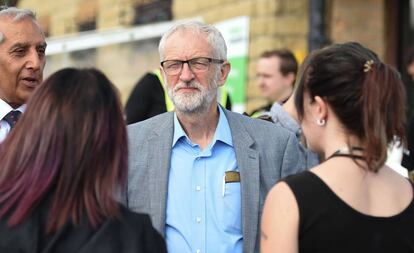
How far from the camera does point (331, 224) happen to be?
3.33m

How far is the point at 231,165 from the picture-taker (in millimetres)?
4426

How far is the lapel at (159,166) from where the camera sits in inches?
167

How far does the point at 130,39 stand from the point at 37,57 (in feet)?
15.3

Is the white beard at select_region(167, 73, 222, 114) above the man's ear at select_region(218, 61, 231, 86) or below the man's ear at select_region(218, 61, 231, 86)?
below

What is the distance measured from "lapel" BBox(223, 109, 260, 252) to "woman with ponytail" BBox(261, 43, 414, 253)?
71 cm

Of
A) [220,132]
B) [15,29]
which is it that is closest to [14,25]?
[15,29]

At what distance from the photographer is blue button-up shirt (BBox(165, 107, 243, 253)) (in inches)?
167

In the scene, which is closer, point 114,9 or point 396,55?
point 396,55

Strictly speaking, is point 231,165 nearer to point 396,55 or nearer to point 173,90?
point 173,90

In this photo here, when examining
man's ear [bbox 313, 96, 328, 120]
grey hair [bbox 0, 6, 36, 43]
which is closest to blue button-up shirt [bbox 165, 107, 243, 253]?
man's ear [bbox 313, 96, 328, 120]

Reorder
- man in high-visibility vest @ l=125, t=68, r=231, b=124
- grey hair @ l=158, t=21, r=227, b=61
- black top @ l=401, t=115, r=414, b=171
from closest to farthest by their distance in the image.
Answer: grey hair @ l=158, t=21, r=227, b=61, black top @ l=401, t=115, r=414, b=171, man in high-visibility vest @ l=125, t=68, r=231, b=124

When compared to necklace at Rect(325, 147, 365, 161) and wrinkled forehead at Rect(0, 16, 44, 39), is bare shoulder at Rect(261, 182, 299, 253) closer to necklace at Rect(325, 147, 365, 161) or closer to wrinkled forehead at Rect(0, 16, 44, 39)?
necklace at Rect(325, 147, 365, 161)

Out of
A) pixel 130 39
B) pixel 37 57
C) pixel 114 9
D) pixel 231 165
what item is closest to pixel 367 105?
pixel 231 165

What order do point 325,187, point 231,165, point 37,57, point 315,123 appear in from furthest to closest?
1. point 37,57
2. point 231,165
3. point 315,123
4. point 325,187
